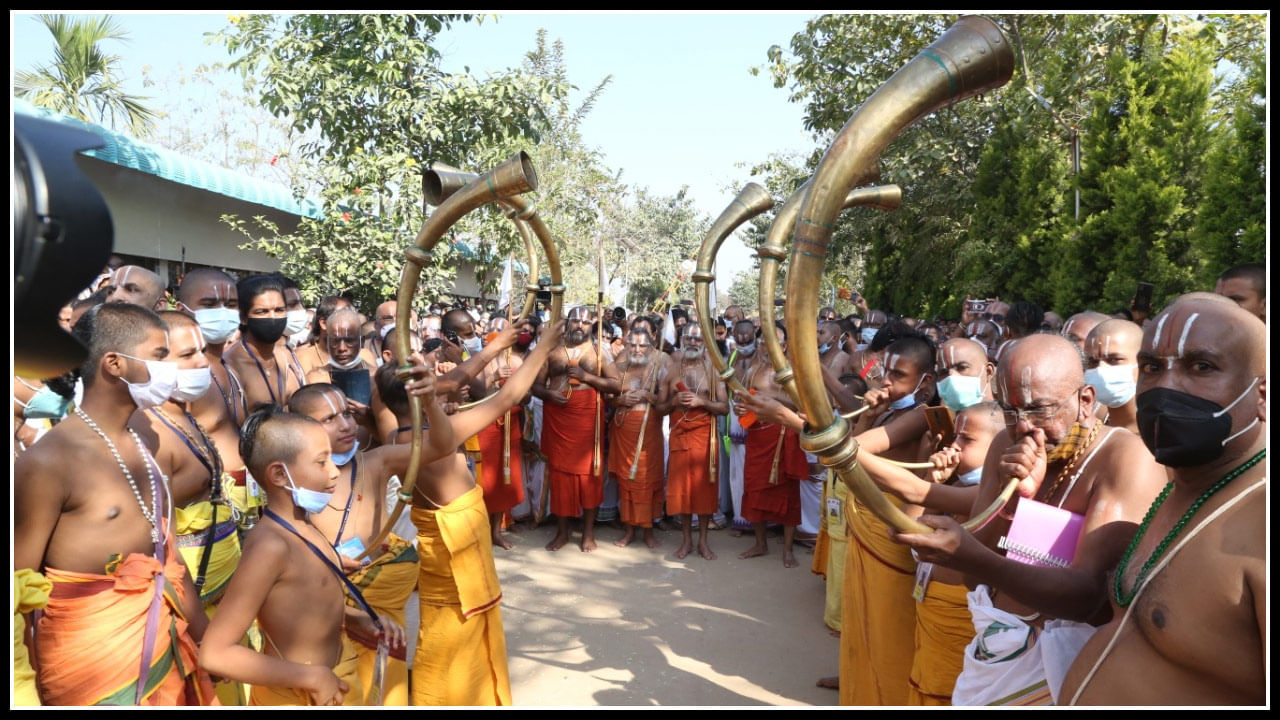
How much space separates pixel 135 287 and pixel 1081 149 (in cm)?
1557

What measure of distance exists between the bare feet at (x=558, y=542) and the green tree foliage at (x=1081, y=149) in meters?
5.44

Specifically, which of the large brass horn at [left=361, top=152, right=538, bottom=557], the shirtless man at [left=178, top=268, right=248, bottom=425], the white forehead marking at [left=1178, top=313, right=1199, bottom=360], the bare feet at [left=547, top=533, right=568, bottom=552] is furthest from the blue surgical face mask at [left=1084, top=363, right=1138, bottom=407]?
the bare feet at [left=547, top=533, right=568, bottom=552]

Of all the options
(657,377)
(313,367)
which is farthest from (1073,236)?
(313,367)

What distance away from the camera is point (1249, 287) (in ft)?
14.9

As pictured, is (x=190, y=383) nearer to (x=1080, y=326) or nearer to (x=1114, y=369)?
(x=1114, y=369)

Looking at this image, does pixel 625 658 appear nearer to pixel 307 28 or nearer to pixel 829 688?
pixel 829 688

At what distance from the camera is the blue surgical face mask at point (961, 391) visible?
3980mm

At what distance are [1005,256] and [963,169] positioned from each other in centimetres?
264

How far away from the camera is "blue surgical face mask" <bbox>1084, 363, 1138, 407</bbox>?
3.12 meters

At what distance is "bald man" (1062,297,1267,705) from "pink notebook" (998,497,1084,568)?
1.25 feet

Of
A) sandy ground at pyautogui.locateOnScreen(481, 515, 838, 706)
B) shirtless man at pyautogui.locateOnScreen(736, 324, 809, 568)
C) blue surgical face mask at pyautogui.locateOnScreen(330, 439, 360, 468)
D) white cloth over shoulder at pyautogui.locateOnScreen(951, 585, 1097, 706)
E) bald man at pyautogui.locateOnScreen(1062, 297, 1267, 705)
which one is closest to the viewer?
bald man at pyautogui.locateOnScreen(1062, 297, 1267, 705)

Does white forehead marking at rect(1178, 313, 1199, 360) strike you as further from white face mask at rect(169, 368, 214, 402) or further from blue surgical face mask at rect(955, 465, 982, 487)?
white face mask at rect(169, 368, 214, 402)

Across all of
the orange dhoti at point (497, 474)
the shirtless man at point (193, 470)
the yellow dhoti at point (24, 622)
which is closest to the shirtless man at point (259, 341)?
the shirtless man at point (193, 470)
